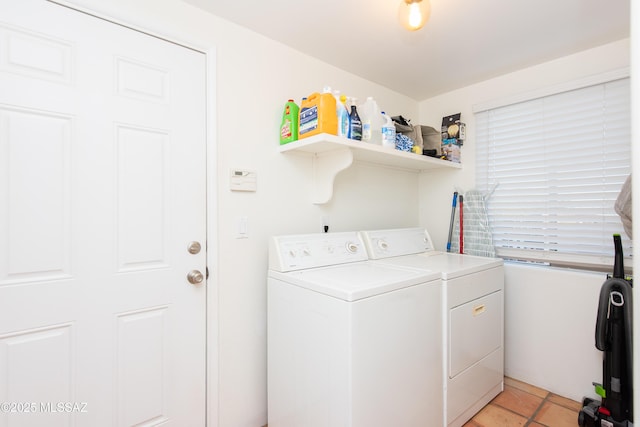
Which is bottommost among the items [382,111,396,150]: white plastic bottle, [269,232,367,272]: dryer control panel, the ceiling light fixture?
[269,232,367,272]: dryer control panel

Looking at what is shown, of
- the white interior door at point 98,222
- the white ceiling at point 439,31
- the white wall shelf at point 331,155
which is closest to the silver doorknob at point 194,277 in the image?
the white interior door at point 98,222

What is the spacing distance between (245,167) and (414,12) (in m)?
1.11

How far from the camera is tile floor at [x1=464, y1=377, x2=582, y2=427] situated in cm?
184

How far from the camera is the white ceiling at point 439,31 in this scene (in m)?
1.57

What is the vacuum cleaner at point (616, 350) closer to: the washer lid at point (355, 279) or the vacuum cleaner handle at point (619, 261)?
the vacuum cleaner handle at point (619, 261)

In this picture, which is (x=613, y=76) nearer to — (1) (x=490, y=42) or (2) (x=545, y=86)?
(2) (x=545, y=86)

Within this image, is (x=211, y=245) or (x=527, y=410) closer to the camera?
(x=211, y=245)

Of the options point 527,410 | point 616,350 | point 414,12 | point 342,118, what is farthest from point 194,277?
point 616,350

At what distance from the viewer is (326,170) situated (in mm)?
1992

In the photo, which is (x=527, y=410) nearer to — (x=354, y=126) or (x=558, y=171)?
(x=558, y=171)

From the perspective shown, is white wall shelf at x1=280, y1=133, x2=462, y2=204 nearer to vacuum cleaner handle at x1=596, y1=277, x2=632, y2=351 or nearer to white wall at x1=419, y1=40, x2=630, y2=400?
white wall at x1=419, y1=40, x2=630, y2=400

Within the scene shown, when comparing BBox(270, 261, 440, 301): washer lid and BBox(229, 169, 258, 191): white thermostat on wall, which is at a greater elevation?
BBox(229, 169, 258, 191): white thermostat on wall

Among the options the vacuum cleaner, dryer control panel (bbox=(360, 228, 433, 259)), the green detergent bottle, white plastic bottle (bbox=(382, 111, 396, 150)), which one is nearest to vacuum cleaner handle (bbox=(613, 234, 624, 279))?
the vacuum cleaner

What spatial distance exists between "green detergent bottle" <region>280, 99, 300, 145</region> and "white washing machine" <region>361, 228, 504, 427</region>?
791mm
